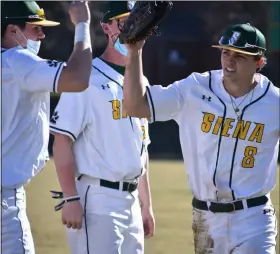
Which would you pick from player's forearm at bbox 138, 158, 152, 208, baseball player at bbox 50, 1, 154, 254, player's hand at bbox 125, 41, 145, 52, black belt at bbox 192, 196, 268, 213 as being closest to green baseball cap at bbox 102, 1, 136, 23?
baseball player at bbox 50, 1, 154, 254

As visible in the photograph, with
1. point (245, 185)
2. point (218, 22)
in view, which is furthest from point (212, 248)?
point (218, 22)

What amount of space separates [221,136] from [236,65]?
442mm

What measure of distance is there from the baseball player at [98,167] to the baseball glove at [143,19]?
699 millimetres

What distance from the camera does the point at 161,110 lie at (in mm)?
4871

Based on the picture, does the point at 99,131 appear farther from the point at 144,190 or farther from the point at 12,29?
the point at 12,29

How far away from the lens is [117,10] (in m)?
5.30

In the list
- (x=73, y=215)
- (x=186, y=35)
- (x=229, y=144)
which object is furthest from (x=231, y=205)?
(x=186, y=35)

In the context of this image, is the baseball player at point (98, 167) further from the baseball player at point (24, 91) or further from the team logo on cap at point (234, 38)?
the team logo on cap at point (234, 38)

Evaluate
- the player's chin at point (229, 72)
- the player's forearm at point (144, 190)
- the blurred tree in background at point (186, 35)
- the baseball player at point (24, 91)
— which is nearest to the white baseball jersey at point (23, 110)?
the baseball player at point (24, 91)

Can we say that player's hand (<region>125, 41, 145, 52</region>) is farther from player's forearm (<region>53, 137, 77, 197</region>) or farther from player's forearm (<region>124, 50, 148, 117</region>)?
player's forearm (<region>53, 137, 77, 197</region>)

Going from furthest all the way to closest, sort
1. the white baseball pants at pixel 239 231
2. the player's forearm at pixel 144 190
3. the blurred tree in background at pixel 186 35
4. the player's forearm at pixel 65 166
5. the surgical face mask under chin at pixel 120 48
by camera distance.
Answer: the blurred tree in background at pixel 186 35
the player's forearm at pixel 144 190
the surgical face mask under chin at pixel 120 48
the player's forearm at pixel 65 166
the white baseball pants at pixel 239 231

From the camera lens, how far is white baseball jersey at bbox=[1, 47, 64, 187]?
439 cm

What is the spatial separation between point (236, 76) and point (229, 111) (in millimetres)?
215

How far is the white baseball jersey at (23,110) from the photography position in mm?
4391
